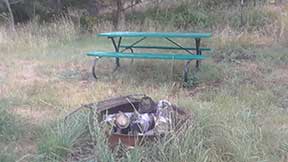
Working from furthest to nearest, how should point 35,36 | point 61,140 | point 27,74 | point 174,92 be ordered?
point 35,36 → point 27,74 → point 174,92 → point 61,140

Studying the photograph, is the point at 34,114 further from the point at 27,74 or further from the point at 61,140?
the point at 27,74

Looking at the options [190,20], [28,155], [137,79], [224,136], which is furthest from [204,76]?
[190,20]

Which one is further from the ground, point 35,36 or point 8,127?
point 35,36

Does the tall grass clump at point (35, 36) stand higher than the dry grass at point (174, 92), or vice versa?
the tall grass clump at point (35, 36)

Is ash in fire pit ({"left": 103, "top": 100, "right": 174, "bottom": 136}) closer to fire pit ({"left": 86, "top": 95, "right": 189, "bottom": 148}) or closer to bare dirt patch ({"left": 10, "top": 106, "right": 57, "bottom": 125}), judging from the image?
fire pit ({"left": 86, "top": 95, "right": 189, "bottom": 148})

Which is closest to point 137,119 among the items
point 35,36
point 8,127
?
point 8,127

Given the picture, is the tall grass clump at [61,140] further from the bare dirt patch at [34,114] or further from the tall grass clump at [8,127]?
the bare dirt patch at [34,114]

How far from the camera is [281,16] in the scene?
353 inches

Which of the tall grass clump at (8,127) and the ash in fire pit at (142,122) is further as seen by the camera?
the tall grass clump at (8,127)

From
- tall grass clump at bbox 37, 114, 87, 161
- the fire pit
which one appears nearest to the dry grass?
tall grass clump at bbox 37, 114, 87, 161

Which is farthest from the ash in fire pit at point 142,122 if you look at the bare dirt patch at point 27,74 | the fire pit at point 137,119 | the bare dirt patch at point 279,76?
the bare dirt patch at point 27,74

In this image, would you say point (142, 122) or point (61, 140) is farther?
point (142, 122)

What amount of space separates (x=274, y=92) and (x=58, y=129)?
2503mm

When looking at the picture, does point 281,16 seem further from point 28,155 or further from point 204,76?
point 28,155
